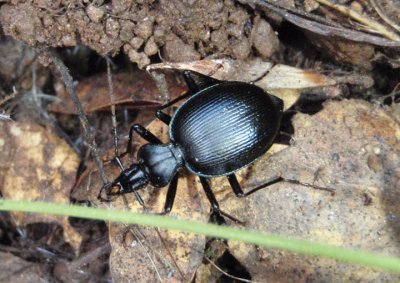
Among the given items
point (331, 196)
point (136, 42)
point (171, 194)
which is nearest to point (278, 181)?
point (331, 196)

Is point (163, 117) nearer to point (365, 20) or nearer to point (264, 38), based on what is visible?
point (264, 38)

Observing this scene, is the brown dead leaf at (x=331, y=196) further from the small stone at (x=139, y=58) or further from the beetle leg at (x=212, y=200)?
the small stone at (x=139, y=58)

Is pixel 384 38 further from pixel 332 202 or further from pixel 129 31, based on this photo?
pixel 129 31

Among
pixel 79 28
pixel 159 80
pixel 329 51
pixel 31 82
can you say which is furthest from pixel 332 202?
pixel 31 82

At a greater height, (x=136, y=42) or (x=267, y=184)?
(x=136, y=42)

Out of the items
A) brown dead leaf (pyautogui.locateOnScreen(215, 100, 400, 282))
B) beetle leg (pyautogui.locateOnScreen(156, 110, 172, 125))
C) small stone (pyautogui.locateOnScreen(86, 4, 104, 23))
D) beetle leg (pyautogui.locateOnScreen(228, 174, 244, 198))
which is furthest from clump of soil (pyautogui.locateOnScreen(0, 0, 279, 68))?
beetle leg (pyautogui.locateOnScreen(228, 174, 244, 198))

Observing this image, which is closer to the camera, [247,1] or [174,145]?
[247,1]

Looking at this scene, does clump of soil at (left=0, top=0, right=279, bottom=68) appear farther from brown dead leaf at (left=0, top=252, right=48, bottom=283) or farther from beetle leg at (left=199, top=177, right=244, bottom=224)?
brown dead leaf at (left=0, top=252, right=48, bottom=283)
